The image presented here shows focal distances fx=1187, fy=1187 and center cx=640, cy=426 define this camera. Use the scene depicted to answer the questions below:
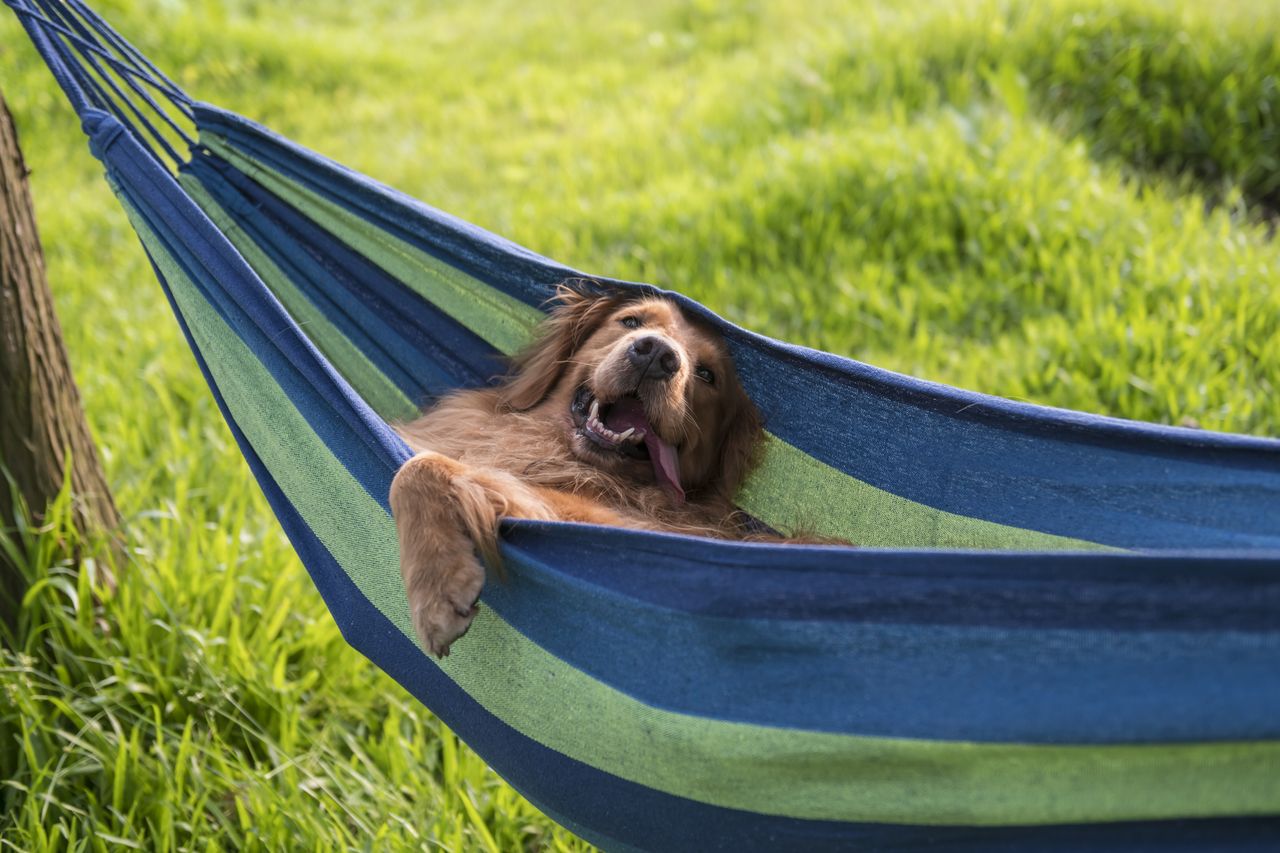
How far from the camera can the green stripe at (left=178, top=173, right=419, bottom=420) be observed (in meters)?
2.96

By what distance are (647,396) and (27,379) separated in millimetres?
1392

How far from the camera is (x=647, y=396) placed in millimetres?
2684

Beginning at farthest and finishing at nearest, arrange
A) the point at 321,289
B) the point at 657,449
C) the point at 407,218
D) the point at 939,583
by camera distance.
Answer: the point at 321,289 → the point at 407,218 → the point at 657,449 → the point at 939,583

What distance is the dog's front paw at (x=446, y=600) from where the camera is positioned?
1.90 m

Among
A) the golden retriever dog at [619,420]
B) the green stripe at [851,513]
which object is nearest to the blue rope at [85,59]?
the golden retriever dog at [619,420]

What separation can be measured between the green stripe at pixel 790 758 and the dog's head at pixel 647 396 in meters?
0.77

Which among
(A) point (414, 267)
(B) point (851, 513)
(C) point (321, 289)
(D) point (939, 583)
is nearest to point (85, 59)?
(C) point (321, 289)

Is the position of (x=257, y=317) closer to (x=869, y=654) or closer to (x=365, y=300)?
(x=365, y=300)

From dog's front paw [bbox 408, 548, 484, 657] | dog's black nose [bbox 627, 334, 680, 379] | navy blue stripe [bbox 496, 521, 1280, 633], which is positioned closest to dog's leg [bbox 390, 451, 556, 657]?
dog's front paw [bbox 408, 548, 484, 657]

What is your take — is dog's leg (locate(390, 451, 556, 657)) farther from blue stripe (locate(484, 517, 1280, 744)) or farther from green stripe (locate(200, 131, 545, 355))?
green stripe (locate(200, 131, 545, 355))

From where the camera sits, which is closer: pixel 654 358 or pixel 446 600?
pixel 446 600

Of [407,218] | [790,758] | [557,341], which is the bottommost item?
[790,758]

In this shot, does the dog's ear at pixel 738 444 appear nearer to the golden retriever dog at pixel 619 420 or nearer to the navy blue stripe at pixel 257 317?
the golden retriever dog at pixel 619 420

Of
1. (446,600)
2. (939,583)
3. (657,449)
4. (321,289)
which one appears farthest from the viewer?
(321,289)
